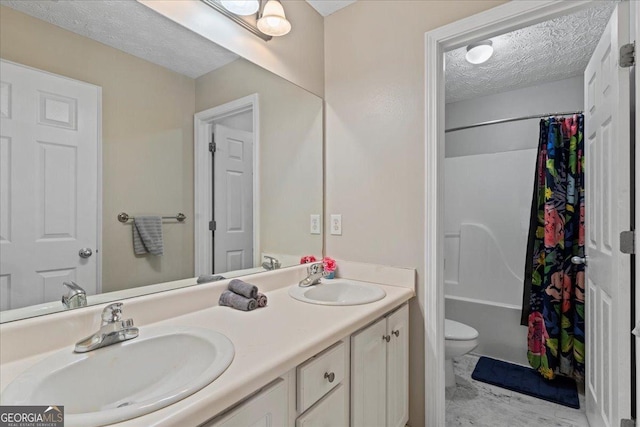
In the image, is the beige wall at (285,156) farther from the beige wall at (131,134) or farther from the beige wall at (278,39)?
the beige wall at (131,134)

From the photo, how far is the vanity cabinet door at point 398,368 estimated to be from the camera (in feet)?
4.40

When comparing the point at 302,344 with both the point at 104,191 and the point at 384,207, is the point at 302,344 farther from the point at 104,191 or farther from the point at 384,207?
the point at 384,207

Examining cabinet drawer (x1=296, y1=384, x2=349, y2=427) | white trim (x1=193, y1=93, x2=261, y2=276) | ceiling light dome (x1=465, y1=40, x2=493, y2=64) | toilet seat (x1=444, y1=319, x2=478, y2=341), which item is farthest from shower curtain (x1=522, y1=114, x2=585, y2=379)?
white trim (x1=193, y1=93, x2=261, y2=276)

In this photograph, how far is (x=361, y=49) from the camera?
5.72 feet

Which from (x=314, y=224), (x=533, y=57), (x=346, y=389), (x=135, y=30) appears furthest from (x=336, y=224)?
(x=533, y=57)

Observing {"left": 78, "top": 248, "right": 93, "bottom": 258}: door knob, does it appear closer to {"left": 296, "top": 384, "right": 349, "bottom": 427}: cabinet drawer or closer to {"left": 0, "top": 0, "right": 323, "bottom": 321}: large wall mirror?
{"left": 0, "top": 0, "right": 323, "bottom": 321}: large wall mirror

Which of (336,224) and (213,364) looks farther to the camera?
(336,224)

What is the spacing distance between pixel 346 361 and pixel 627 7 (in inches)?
67.1

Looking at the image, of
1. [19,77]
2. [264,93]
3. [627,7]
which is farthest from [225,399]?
[627,7]

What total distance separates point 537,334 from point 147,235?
2675 millimetres

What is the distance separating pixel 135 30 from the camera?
110 cm

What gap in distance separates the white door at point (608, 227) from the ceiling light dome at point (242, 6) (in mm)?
1487

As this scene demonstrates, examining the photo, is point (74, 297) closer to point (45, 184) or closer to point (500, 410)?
point (45, 184)

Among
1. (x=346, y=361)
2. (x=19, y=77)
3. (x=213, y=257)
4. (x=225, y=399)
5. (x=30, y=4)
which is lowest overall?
(x=346, y=361)
